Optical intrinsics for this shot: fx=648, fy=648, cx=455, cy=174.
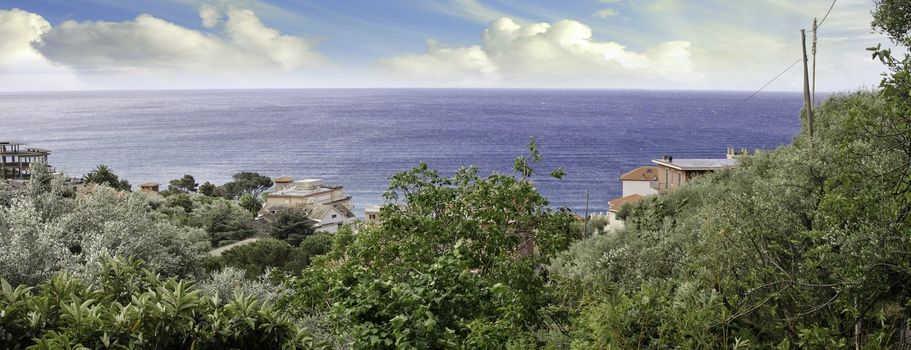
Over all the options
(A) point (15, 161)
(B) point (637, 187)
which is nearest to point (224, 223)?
(A) point (15, 161)

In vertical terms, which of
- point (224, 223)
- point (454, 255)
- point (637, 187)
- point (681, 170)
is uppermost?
point (454, 255)

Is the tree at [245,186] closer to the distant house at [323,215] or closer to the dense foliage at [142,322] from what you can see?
the distant house at [323,215]

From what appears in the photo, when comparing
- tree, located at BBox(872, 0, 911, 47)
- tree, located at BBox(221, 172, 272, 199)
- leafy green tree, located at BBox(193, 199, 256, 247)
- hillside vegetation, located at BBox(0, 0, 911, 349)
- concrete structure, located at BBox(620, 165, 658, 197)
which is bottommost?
tree, located at BBox(221, 172, 272, 199)

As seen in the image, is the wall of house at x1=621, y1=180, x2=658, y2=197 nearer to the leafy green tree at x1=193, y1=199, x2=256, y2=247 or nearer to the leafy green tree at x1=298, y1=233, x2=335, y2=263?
the leafy green tree at x1=193, y1=199, x2=256, y2=247

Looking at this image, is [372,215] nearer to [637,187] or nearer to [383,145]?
[637,187]

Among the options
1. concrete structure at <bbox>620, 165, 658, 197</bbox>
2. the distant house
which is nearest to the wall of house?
concrete structure at <bbox>620, 165, 658, 197</bbox>

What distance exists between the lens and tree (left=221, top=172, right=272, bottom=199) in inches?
2972

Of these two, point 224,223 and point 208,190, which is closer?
point 224,223

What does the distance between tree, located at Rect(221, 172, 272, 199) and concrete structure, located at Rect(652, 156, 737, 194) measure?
48.7 meters

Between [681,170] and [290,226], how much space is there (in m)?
25.4

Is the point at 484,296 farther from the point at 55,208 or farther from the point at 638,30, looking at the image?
the point at 638,30

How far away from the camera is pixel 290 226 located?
41.5 metres

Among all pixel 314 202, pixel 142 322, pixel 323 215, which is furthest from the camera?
pixel 314 202

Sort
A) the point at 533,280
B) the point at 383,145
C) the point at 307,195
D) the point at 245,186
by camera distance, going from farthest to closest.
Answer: the point at 383,145, the point at 245,186, the point at 307,195, the point at 533,280
